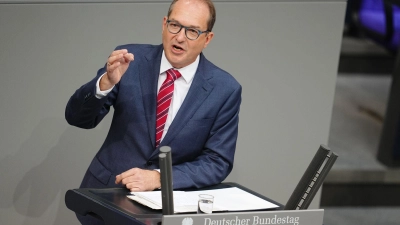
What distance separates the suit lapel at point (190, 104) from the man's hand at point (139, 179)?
25 centimetres

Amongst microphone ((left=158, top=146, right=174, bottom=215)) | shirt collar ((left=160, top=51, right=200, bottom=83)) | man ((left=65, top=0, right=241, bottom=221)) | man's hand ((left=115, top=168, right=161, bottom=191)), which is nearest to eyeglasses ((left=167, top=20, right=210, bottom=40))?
man ((left=65, top=0, right=241, bottom=221))

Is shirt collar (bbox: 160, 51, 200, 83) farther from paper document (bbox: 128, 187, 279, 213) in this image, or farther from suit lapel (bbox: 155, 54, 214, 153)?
paper document (bbox: 128, 187, 279, 213)

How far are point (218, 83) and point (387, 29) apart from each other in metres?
5.35

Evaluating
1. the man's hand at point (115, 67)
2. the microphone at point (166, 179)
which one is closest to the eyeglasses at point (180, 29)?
the man's hand at point (115, 67)

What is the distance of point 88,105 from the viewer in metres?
3.35

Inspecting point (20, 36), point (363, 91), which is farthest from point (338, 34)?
point (363, 91)

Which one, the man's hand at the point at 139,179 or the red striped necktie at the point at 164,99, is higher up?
the red striped necktie at the point at 164,99

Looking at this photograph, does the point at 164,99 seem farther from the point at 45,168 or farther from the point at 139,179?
the point at 45,168

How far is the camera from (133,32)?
4066mm

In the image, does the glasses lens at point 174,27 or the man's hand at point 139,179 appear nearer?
the man's hand at point 139,179

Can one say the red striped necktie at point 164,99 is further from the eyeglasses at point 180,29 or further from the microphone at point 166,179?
the microphone at point 166,179

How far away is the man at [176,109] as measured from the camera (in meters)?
3.38

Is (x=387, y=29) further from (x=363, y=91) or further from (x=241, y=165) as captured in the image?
(x=241, y=165)

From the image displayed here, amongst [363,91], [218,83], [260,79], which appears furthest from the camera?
[363,91]
